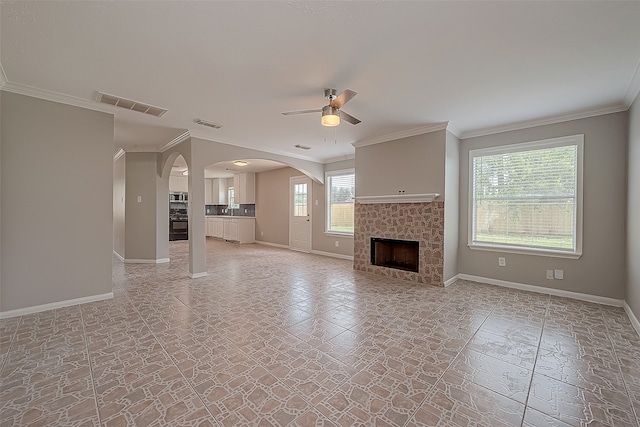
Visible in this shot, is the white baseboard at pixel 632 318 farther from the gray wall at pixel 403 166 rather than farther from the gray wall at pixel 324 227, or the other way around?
the gray wall at pixel 324 227

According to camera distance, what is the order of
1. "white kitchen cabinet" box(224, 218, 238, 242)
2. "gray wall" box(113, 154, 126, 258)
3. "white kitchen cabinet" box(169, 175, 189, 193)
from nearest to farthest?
"gray wall" box(113, 154, 126, 258)
"white kitchen cabinet" box(224, 218, 238, 242)
"white kitchen cabinet" box(169, 175, 189, 193)

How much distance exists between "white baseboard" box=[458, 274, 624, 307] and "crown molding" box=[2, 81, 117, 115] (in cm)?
599

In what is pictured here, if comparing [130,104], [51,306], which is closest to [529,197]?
[130,104]

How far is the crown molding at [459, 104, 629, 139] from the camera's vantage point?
3.39m

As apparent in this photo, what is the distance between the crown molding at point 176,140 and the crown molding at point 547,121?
188 inches

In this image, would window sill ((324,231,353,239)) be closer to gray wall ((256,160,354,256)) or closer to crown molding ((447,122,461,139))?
gray wall ((256,160,354,256))

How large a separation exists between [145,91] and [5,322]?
2.87 m

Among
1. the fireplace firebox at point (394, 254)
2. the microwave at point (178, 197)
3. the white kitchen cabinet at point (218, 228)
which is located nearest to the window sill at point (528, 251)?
the fireplace firebox at point (394, 254)

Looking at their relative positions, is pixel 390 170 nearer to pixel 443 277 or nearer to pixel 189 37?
pixel 443 277

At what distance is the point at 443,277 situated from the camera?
13.8ft

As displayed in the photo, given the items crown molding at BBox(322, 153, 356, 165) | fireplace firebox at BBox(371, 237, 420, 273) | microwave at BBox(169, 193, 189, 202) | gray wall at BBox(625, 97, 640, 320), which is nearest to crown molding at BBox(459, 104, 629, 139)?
gray wall at BBox(625, 97, 640, 320)

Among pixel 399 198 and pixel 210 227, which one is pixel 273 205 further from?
pixel 399 198

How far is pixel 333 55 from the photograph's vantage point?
90.4 inches

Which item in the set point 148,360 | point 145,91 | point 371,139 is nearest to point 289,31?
point 145,91
